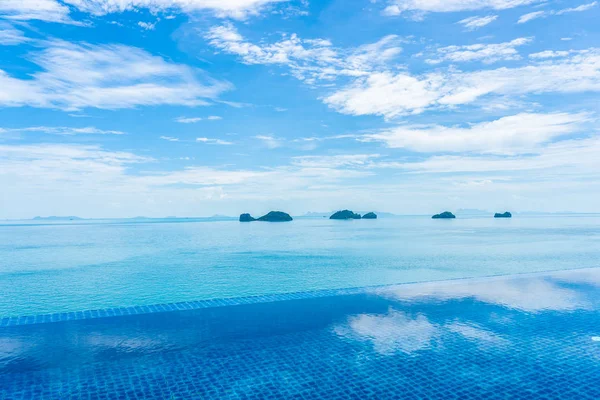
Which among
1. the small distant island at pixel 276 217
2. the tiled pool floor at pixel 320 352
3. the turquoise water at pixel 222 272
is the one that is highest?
the small distant island at pixel 276 217

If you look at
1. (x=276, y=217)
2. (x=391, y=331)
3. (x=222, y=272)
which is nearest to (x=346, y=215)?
(x=276, y=217)

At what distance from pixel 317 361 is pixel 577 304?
26.4 ft

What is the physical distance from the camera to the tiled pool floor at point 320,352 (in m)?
5.69

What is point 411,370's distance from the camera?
629 cm

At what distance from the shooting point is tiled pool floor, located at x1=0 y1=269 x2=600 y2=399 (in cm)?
569

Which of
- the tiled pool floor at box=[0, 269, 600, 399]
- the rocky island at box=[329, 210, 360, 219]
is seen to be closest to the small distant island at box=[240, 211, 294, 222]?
the rocky island at box=[329, 210, 360, 219]

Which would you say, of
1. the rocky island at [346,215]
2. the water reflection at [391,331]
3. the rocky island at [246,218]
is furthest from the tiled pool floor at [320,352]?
the rocky island at [346,215]

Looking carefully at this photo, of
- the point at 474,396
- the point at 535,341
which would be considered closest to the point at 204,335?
the point at 474,396

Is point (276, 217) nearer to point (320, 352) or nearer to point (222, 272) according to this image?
point (222, 272)

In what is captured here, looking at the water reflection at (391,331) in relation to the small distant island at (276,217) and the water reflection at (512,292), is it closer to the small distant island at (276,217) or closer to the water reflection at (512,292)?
the water reflection at (512,292)

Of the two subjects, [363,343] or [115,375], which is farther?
[363,343]

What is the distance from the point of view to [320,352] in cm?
705

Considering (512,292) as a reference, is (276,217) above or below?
above

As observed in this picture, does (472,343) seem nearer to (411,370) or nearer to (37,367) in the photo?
(411,370)
